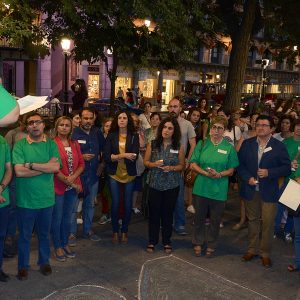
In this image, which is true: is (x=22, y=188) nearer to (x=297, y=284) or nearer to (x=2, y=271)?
(x=2, y=271)

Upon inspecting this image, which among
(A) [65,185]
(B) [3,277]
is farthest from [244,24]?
(B) [3,277]

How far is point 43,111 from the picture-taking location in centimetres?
1855

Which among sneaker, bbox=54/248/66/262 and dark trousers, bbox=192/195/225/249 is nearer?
sneaker, bbox=54/248/66/262

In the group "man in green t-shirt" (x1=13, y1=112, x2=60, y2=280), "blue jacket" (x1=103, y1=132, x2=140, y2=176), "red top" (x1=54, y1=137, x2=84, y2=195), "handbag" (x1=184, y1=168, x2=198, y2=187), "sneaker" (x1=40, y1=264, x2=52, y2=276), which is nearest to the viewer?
"man in green t-shirt" (x1=13, y1=112, x2=60, y2=280)

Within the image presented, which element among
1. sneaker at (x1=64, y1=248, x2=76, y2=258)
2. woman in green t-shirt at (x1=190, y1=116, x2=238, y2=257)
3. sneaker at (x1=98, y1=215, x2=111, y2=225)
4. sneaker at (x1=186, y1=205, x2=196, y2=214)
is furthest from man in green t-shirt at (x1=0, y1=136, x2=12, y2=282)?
sneaker at (x1=186, y1=205, x2=196, y2=214)

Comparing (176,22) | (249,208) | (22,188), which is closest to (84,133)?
(22,188)

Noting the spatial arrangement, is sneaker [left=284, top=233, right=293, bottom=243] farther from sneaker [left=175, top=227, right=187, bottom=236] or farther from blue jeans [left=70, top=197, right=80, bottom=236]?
blue jeans [left=70, top=197, right=80, bottom=236]

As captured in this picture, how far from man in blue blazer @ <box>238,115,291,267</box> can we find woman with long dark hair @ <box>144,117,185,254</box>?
0.90 m

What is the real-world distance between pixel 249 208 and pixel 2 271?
128 inches

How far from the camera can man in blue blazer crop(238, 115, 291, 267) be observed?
5547mm

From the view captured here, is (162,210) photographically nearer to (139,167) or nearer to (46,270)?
(139,167)

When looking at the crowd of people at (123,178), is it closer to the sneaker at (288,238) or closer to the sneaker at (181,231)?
the sneaker at (181,231)

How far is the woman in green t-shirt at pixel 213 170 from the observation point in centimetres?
570

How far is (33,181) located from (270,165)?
2.96 m
